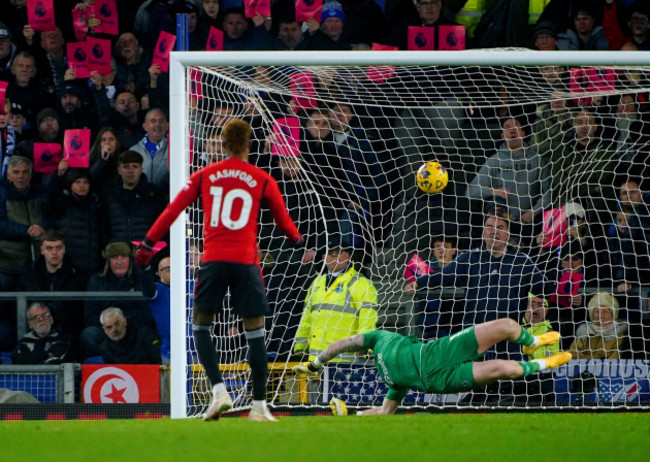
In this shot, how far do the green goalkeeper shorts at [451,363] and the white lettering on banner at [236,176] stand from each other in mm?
1890

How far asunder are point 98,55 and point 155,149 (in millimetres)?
1277

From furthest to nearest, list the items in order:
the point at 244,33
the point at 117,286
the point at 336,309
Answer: the point at 244,33
the point at 117,286
the point at 336,309

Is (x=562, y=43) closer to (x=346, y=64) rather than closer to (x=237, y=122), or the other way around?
(x=346, y=64)

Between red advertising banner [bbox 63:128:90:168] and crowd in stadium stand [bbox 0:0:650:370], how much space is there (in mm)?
108

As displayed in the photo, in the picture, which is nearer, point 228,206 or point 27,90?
point 228,206

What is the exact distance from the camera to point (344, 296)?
8305 mm

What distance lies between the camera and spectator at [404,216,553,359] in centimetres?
843

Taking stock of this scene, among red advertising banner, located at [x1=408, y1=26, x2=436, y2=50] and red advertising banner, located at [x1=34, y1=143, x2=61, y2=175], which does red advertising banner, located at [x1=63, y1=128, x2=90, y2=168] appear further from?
red advertising banner, located at [x1=408, y1=26, x2=436, y2=50]

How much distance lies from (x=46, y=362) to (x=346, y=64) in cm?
381

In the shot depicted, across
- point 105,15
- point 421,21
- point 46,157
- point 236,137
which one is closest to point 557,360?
point 236,137

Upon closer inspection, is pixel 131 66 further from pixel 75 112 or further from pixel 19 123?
pixel 19 123

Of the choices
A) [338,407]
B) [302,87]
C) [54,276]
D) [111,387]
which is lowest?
[111,387]

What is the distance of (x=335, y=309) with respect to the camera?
27.3ft

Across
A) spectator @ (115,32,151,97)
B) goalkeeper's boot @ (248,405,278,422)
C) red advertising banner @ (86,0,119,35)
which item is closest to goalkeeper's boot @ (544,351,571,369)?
goalkeeper's boot @ (248,405,278,422)
